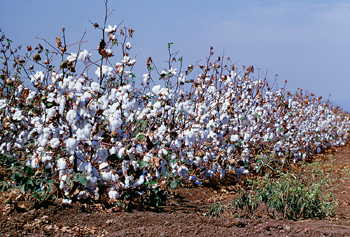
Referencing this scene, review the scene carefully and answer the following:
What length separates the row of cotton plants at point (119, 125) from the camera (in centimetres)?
330

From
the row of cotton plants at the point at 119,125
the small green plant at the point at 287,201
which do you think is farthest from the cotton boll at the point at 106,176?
the small green plant at the point at 287,201

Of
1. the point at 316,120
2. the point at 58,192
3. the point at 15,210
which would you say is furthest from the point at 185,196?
the point at 316,120

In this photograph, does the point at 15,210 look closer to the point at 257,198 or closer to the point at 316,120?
the point at 257,198

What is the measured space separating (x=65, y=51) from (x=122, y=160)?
4.63 feet

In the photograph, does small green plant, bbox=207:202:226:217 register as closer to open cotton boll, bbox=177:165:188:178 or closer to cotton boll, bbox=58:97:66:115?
open cotton boll, bbox=177:165:188:178

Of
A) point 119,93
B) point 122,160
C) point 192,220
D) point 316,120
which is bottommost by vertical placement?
point 192,220

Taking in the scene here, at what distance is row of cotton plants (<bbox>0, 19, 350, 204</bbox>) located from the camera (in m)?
3.30

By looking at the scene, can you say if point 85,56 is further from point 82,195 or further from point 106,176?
Answer: point 82,195

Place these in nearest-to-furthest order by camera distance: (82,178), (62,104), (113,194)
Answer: (62,104)
(82,178)
(113,194)

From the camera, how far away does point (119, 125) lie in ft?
10.6

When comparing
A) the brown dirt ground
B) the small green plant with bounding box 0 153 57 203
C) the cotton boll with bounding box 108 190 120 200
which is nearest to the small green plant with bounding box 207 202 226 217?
the brown dirt ground

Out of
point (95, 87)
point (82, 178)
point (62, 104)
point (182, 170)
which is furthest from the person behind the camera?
point (182, 170)

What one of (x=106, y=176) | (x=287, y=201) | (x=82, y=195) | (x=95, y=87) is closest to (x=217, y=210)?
(x=287, y=201)

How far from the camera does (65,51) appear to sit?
12.7ft
